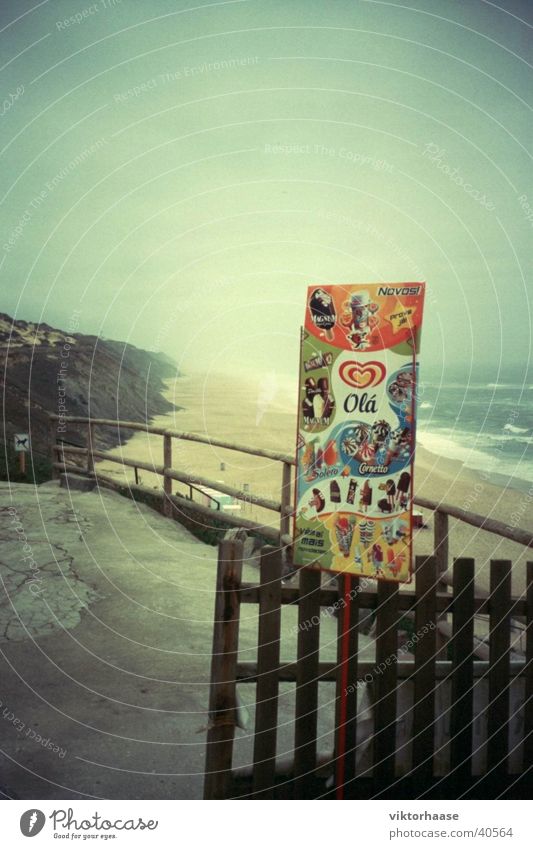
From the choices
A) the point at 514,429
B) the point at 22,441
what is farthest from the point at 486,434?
the point at 22,441

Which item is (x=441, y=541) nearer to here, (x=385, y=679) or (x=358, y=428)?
(x=358, y=428)

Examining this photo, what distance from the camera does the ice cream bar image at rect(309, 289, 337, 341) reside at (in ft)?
8.49

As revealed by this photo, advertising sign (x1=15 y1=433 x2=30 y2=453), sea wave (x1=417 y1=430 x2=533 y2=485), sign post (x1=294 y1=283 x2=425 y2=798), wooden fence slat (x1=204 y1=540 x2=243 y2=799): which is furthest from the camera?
sea wave (x1=417 y1=430 x2=533 y2=485)

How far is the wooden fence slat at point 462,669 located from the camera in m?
2.34

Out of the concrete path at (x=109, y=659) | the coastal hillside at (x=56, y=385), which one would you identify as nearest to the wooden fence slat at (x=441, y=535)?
the concrete path at (x=109, y=659)

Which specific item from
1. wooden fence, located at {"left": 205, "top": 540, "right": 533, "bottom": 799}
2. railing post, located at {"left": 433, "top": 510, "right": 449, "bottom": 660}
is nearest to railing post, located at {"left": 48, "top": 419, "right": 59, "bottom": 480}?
railing post, located at {"left": 433, "top": 510, "right": 449, "bottom": 660}

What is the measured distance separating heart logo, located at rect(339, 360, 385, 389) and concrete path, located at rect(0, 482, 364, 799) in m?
1.29

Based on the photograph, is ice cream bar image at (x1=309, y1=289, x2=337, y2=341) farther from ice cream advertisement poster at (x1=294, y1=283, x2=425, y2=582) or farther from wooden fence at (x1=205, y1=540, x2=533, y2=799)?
wooden fence at (x1=205, y1=540, x2=533, y2=799)

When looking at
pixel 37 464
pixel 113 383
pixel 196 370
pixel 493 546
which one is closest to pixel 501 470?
pixel 493 546

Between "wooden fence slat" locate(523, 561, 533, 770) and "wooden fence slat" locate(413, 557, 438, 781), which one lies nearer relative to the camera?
"wooden fence slat" locate(413, 557, 438, 781)

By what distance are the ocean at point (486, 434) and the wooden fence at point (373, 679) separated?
15660mm

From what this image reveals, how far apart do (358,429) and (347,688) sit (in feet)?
2.82

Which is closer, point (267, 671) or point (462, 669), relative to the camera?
point (267, 671)

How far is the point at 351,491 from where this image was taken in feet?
8.57
